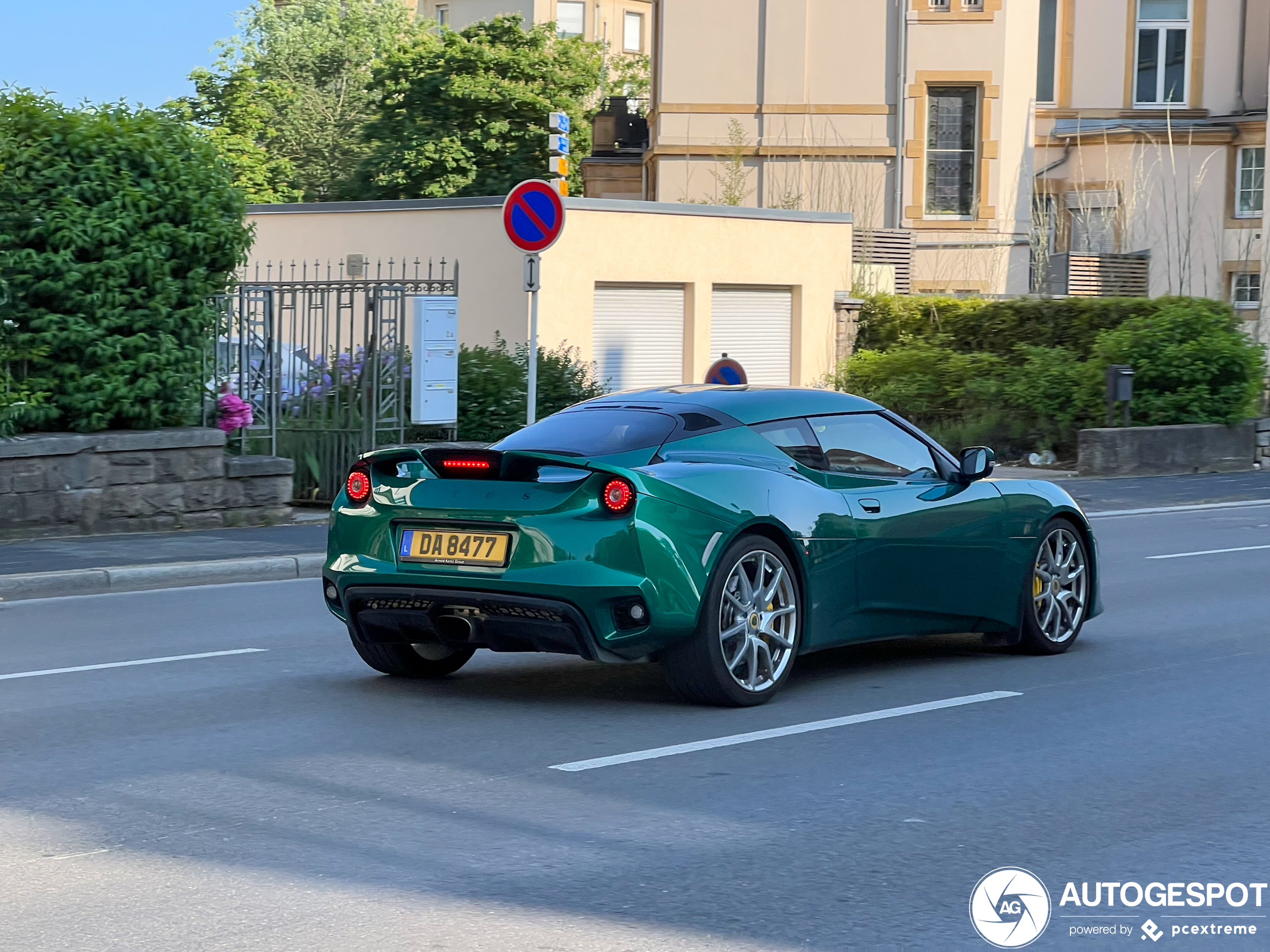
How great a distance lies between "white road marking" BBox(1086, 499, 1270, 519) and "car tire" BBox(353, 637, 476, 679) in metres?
11.0

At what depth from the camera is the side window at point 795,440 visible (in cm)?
810

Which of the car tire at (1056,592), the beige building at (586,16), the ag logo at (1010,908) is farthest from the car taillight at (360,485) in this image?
the beige building at (586,16)

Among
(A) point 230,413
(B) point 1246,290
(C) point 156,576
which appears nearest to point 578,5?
(B) point 1246,290

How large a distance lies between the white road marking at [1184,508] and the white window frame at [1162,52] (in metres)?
23.4

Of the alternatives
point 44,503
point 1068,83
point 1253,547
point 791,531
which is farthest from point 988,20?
point 791,531

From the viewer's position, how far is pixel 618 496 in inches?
288

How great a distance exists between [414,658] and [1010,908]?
159 inches

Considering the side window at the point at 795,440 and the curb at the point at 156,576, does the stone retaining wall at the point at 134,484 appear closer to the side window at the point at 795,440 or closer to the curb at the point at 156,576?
the curb at the point at 156,576

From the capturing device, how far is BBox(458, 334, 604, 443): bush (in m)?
18.6

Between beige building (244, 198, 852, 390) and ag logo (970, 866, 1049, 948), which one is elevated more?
beige building (244, 198, 852, 390)

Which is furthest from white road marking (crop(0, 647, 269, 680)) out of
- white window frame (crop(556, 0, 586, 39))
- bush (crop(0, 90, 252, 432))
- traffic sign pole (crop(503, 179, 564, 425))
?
white window frame (crop(556, 0, 586, 39))

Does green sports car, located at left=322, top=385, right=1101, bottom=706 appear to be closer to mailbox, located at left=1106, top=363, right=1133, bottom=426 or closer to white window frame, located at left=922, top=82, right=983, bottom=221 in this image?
mailbox, located at left=1106, top=363, right=1133, bottom=426

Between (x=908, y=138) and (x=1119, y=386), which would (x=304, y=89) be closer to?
(x=908, y=138)

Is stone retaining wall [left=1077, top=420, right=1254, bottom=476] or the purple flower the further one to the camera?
stone retaining wall [left=1077, top=420, right=1254, bottom=476]
